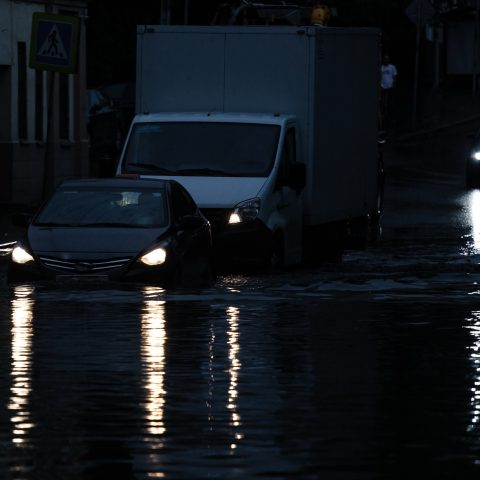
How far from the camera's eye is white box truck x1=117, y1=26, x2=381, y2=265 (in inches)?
899

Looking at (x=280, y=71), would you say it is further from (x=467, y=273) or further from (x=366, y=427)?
(x=366, y=427)

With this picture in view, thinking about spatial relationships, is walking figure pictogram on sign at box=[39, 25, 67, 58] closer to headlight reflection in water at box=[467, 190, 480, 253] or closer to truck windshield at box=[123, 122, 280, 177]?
truck windshield at box=[123, 122, 280, 177]

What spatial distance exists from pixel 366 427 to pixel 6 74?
28380 mm

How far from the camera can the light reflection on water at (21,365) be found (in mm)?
10839

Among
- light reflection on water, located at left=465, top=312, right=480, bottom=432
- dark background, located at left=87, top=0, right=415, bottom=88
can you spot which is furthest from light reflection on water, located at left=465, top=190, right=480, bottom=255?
dark background, located at left=87, top=0, right=415, bottom=88

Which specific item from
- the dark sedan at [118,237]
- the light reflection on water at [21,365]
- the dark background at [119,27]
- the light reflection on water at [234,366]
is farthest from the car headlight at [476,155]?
the light reflection on water at [234,366]

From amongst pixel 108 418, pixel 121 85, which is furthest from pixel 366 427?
pixel 121 85

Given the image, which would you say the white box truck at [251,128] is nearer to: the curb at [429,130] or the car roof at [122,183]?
the car roof at [122,183]

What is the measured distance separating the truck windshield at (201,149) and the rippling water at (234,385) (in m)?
4.25

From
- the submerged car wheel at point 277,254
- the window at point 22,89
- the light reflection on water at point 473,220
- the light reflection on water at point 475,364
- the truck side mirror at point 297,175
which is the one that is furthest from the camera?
the window at point 22,89

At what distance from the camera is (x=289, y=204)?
2388cm

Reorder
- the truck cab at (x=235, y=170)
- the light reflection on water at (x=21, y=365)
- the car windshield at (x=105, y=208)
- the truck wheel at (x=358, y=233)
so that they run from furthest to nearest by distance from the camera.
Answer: the truck wheel at (x=358, y=233) < the truck cab at (x=235, y=170) < the car windshield at (x=105, y=208) < the light reflection on water at (x=21, y=365)

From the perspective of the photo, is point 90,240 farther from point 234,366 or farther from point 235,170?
point 234,366

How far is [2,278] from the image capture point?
2128 centimetres
